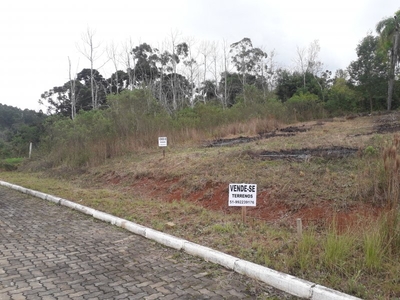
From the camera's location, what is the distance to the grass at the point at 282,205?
381cm

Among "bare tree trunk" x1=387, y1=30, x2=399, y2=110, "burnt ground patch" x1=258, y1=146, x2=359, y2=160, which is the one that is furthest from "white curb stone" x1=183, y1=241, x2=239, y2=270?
"bare tree trunk" x1=387, y1=30, x2=399, y2=110

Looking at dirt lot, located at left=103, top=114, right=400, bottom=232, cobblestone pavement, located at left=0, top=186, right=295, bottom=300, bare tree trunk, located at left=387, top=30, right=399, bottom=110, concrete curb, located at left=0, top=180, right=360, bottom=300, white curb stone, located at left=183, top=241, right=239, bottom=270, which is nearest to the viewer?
concrete curb, located at left=0, top=180, right=360, bottom=300

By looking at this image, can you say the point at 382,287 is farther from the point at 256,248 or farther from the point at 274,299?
the point at 256,248

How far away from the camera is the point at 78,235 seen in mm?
6121

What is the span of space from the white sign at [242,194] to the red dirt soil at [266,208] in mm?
798

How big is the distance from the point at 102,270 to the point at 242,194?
232 centimetres

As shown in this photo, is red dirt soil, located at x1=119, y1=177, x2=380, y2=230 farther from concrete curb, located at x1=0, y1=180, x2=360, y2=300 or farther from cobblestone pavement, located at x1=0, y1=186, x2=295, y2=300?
cobblestone pavement, located at x1=0, y1=186, x2=295, y2=300

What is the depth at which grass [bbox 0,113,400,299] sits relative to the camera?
→ 3.81 metres

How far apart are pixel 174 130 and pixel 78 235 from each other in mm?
12227

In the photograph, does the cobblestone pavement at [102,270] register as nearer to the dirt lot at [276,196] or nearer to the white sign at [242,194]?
the white sign at [242,194]

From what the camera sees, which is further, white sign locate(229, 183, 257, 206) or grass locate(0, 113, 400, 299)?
white sign locate(229, 183, 257, 206)

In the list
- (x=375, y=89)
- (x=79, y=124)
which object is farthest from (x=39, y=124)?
(x=375, y=89)

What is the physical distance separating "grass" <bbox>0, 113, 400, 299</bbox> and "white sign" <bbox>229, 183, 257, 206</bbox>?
0.45m

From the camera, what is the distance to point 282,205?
6.41 metres
